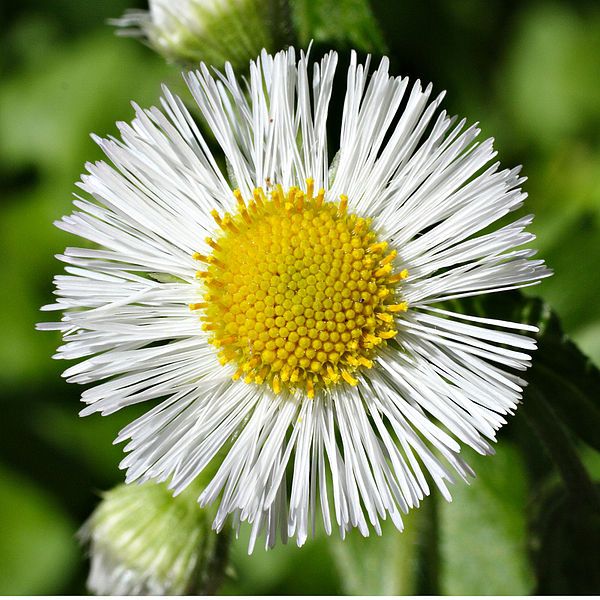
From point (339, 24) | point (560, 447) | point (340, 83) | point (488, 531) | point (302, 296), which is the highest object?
point (339, 24)

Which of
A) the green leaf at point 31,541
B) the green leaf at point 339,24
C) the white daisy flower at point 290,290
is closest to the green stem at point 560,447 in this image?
the white daisy flower at point 290,290

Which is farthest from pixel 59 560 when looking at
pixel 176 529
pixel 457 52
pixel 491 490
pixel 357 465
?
pixel 457 52

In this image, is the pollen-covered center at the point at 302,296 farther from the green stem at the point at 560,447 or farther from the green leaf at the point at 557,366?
the green stem at the point at 560,447

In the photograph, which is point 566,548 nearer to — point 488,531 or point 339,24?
point 488,531

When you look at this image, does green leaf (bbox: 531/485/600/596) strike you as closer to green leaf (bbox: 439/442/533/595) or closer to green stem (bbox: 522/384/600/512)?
green stem (bbox: 522/384/600/512)

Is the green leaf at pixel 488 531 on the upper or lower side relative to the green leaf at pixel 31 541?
lower

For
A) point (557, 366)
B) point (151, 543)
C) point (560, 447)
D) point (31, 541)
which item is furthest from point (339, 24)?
point (31, 541)

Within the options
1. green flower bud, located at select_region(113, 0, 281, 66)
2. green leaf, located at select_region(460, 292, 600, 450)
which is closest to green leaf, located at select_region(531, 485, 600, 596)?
green leaf, located at select_region(460, 292, 600, 450)

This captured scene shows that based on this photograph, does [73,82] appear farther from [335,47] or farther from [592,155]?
[592,155]
